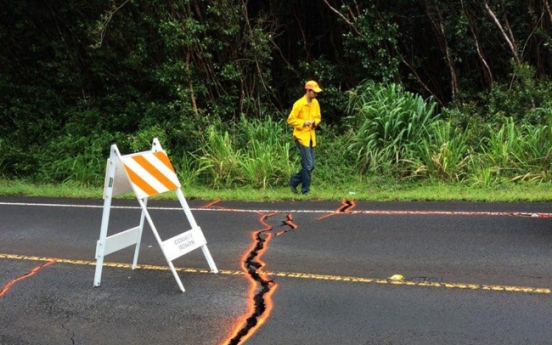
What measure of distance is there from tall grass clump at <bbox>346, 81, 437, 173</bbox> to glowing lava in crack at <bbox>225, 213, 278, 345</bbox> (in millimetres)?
5538

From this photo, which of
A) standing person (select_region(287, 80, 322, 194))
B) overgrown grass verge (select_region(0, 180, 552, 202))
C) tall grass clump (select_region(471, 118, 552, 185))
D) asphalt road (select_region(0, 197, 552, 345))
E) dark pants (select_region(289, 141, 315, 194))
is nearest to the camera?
asphalt road (select_region(0, 197, 552, 345))

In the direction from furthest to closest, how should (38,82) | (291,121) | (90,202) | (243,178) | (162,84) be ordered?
(38,82) → (162,84) → (243,178) → (90,202) → (291,121)

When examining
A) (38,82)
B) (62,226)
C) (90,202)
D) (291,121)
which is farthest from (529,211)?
(38,82)

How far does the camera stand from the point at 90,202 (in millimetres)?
10430

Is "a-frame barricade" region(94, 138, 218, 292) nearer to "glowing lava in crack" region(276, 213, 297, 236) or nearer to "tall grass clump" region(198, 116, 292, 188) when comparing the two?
"glowing lava in crack" region(276, 213, 297, 236)

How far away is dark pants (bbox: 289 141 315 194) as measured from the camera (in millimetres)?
9555

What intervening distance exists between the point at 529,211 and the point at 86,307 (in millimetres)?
6230

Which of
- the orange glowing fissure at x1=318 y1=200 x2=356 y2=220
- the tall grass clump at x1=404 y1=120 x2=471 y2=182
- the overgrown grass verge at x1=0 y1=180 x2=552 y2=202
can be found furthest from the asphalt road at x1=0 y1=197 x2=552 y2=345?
the tall grass clump at x1=404 y1=120 x2=471 y2=182

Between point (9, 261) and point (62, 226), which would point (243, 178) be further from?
point (9, 261)

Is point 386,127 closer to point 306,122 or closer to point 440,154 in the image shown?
point 440,154

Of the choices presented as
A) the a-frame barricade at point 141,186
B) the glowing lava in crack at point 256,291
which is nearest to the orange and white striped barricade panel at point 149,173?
the a-frame barricade at point 141,186

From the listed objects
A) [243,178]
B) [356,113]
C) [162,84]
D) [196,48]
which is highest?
[196,48]

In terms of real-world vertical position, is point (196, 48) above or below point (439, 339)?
above

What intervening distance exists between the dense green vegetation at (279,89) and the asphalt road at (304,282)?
3.77 meters
